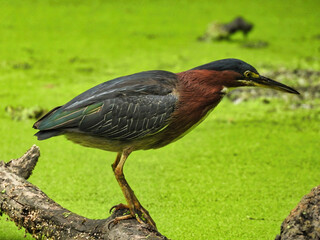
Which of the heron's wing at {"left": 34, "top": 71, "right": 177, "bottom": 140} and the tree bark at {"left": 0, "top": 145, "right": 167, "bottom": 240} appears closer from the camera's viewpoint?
the tree bark at {"left": 0, "top": 145, "right": 167, "bottom": 240}

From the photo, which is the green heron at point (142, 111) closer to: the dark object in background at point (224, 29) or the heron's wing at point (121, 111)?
the heron's wing at point (121, 111)

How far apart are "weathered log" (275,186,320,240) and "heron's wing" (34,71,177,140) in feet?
1.91

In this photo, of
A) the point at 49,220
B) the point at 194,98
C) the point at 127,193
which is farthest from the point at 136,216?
the point at 194,98

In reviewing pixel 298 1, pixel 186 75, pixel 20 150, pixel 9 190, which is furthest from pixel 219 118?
pixel 298 1

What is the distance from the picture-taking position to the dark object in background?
5203 millimetres

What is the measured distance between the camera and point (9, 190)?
81.5 inches

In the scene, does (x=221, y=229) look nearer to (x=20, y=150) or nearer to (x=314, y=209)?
(x=314, y=209)

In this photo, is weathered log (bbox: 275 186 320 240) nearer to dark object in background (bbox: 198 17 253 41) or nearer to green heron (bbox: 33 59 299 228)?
green heron (bbox: 33 59 299 228)

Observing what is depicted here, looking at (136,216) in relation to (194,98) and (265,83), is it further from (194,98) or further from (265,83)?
(265,83)

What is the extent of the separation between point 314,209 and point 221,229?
78cm

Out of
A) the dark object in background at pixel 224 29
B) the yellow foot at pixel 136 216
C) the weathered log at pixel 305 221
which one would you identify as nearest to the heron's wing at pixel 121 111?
the yellow foot at pixel 136 216

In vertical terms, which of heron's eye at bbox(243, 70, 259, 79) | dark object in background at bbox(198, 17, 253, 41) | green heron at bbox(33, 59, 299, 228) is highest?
dark object in background at bbox(198, 17, 253, 41)

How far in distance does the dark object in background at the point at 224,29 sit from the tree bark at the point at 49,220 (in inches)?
132

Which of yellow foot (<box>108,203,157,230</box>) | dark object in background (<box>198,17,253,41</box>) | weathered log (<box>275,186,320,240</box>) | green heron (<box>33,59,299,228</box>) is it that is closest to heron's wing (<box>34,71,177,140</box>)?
Answer: green heron (<box>33,59,299,228</box>)
